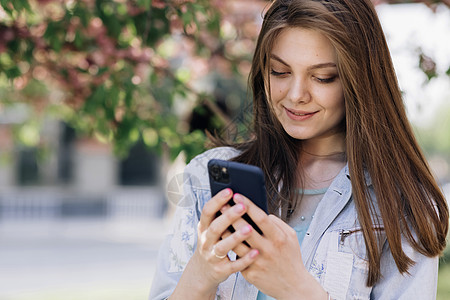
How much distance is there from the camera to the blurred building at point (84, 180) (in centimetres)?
1335

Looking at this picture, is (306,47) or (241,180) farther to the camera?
(306,47)

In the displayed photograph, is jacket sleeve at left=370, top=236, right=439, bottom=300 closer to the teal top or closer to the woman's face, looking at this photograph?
the teal top

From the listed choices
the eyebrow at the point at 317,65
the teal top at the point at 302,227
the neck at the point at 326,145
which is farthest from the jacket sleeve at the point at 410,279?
the eyebrow at the point at 317,65

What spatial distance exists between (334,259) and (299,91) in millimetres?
432

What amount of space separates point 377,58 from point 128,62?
1.50 m

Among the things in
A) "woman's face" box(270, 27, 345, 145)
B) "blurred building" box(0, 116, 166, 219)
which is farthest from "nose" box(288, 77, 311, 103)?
"blurred building" box(0, 116, 166, 219)

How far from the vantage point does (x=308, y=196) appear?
1.67 meters

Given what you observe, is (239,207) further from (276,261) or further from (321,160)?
(321,160)

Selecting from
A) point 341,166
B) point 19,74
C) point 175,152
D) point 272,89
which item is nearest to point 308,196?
point 341,166

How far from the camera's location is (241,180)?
4.16ft

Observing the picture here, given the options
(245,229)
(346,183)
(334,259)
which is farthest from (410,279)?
(245,229)

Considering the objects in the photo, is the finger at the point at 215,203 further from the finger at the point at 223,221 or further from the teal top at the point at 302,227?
the teal top at the point at 302,227

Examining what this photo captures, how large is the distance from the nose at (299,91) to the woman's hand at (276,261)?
0.37 meters

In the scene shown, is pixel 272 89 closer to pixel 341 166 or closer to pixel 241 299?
pixel 341 166
